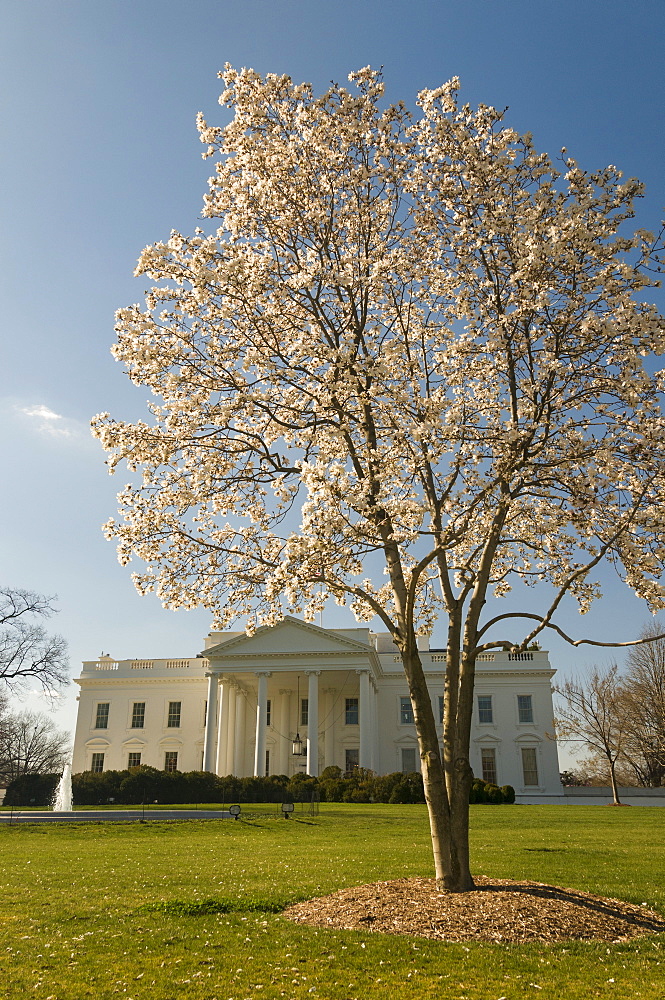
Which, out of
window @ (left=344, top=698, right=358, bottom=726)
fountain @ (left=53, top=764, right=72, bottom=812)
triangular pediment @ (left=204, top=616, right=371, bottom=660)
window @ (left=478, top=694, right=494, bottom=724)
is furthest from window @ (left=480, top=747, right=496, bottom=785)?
fountain @ (left=53, top=764, right=72, bottom=812)

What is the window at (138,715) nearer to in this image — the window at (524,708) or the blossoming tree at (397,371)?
the window at (524,708)

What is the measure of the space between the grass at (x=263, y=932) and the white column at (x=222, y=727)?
28554 millimetres

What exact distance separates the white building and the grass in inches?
1063

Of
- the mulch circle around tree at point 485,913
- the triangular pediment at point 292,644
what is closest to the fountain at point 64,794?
the triangular pediment at point 292,644

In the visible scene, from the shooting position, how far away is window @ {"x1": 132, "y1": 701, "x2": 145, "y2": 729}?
5134 cm

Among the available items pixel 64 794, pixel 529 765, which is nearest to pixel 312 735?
pixel 64 794

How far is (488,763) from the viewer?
4781cm

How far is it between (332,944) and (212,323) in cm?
719

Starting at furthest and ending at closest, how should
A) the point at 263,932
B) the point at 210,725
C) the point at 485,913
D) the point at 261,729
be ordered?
1. the point at 210,725
2. the point at 261,729
3. the point at 485,913
4. the point at 263,932

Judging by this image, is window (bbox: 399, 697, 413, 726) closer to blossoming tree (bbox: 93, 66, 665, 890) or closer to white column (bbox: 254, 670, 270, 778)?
white column (bbox: 254, 670, 270, 778)

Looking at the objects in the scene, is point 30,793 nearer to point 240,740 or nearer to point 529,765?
point 240,740

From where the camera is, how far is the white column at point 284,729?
4869cm

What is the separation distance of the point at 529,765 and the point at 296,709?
1550cm

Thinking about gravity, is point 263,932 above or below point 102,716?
below
